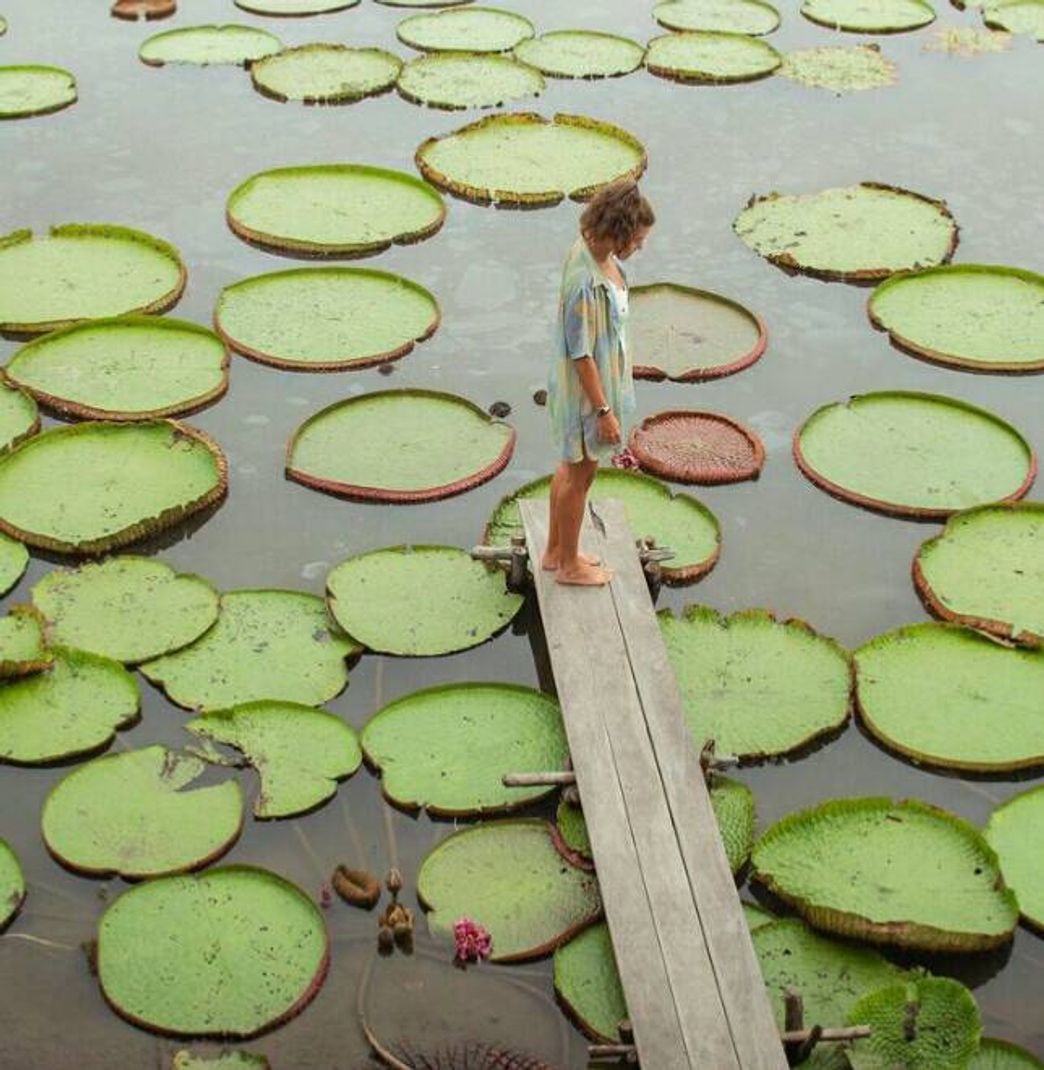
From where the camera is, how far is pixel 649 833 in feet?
13.6

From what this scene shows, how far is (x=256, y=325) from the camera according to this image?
686 centimetres

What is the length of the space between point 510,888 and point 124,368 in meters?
3.35

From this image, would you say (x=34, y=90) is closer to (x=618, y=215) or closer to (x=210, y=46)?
(x=210, y=46)

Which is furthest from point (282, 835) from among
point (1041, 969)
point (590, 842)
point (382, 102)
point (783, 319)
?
point (382, 102)

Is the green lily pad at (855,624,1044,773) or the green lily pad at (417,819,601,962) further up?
the green lily pad at (855,624,1044,773)

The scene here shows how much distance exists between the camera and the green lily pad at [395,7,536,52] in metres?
9.79

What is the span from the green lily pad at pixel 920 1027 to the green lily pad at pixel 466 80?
21.9 ft

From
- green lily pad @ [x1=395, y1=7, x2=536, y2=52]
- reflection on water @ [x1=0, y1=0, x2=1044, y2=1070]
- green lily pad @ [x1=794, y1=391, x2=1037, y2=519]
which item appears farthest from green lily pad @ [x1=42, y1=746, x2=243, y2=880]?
green lily pad @ [x1=395, y1=7, x2=536, y2=52]

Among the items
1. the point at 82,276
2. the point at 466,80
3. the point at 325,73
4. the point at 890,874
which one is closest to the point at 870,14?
the point at 466,80

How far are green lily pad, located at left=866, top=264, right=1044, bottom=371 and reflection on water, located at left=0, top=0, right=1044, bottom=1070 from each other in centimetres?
11

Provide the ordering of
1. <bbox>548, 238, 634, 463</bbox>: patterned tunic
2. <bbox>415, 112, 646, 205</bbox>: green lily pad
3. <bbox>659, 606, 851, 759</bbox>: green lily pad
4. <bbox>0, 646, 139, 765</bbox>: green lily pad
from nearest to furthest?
<bbox>548, 238, 634, 463</bbox>: patterned tunic → <bbox>0, 646, 139, 765</bbox>: green lily pad → <bbox>659, 606, 851, 759</bbox>: green lily pad → <bbox>415, 112, 646, 205</bbox>: green lily pad

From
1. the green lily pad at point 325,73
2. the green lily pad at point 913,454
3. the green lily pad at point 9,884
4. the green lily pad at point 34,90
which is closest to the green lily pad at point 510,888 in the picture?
the green lily pad at point 9,884

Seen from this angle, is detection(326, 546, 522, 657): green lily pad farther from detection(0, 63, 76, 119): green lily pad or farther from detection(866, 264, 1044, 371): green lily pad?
detection(0, 63, 76, 119): green lily pad

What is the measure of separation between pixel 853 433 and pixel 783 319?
1.11 metres
